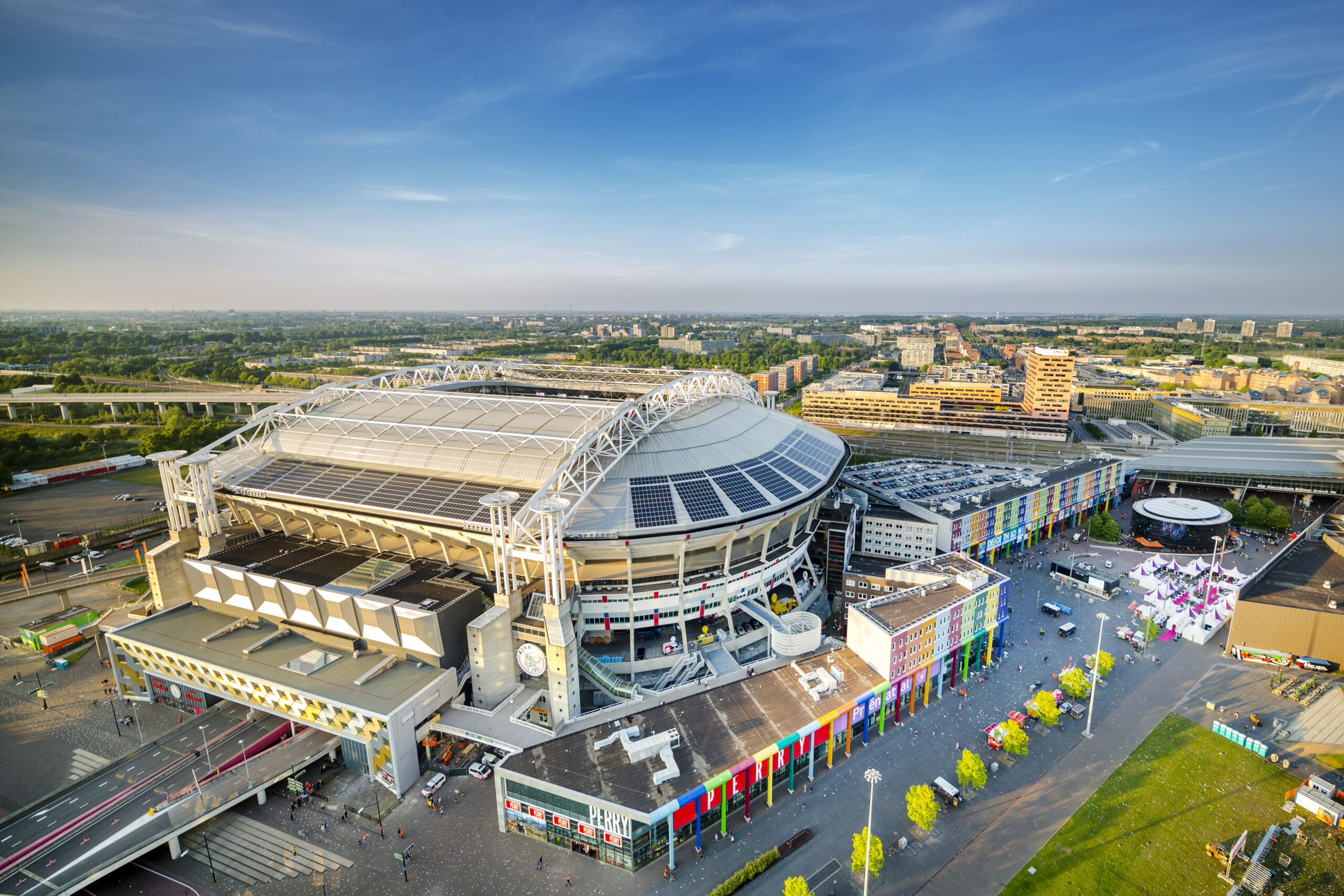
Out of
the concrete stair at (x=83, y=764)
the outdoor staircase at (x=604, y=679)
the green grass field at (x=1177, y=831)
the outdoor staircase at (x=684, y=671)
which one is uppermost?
the outdoor staircase at (x=604, y=679)

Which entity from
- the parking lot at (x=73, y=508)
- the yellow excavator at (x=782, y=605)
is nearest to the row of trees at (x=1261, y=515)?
the yellow excavator at (x=782, y=605)

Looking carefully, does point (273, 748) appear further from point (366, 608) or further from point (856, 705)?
point (856, 705)

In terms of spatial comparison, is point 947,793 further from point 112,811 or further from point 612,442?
point 112,811

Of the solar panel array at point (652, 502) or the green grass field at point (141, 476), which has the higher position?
the solar panel array at point (652, 502)

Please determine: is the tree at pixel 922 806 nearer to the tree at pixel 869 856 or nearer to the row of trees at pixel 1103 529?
the tree at pixel 869 856

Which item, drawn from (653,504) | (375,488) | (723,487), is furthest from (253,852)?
(723,487)

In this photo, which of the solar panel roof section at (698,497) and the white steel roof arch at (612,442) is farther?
the solar panel roof section at (698,497)
